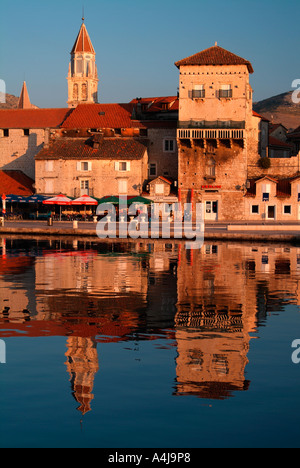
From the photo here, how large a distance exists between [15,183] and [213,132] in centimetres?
1978

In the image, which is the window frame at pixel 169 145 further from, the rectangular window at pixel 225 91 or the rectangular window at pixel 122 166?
the rectangular window at pixel 225 91

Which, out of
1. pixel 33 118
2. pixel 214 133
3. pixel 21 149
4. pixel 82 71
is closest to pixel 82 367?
pixel 214 133

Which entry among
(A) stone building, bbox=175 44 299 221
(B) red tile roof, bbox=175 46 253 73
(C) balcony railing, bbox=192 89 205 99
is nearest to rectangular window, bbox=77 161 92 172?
(A) stone building, bbox=175 44 299 221

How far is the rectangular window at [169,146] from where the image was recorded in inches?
2552

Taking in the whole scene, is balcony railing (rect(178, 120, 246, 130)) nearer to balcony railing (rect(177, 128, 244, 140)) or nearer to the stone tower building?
the stone tower building

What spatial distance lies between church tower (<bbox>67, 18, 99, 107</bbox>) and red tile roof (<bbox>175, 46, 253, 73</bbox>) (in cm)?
5158

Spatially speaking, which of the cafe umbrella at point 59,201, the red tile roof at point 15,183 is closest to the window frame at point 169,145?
the cafe umbrella at point 59,201

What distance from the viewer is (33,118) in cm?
7300

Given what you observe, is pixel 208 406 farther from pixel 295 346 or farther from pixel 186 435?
pixel 295 346

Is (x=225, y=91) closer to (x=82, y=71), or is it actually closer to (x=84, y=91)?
(x=82, y=71)

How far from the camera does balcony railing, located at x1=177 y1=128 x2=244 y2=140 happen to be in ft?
193

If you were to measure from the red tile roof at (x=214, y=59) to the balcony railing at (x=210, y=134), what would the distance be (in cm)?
583

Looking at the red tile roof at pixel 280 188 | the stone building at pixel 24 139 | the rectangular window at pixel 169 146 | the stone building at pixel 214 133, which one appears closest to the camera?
the stone building at pixel 214 133
